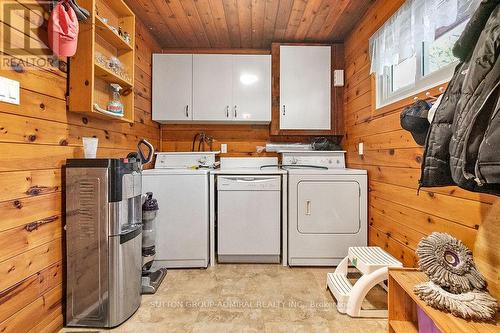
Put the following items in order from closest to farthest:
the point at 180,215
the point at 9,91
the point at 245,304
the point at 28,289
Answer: the point at 9,91
the point at 28,289
the point at 245,304
the point at 180,215

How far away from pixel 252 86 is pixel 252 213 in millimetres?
1424

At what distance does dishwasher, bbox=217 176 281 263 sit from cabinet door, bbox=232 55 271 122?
87 cm

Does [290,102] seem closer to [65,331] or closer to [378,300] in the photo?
[378,300]

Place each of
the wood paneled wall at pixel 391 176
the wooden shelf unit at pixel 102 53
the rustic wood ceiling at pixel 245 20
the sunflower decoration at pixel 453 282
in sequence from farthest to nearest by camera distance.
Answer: the rustic wood ceiling at pixel 245 20
the wooden shelf unit at pixel 102 53
the wood paneled wall at pixel 391 176
the sunflower decoration at pixel 453 282

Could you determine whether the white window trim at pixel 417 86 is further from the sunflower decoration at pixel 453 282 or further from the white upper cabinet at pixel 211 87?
the white upper cabinet at pixel 211 87

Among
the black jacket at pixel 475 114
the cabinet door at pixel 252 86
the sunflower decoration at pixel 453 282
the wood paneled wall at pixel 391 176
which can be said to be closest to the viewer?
the black jacket at pixel 475 114

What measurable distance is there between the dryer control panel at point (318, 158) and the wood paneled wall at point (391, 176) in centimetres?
11

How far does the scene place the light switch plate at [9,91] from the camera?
114cm

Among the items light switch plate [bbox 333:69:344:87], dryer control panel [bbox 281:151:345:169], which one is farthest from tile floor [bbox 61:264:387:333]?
light switch plate [bbox 333:69:344:87]

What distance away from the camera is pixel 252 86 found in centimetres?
287

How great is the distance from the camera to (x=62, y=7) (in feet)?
4.49

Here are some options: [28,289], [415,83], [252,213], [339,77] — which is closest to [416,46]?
[415,83]

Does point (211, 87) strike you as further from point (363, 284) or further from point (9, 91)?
point (363, 284)

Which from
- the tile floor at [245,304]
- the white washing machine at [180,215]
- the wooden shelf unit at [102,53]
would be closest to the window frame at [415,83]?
the tile floor at [245,304]
